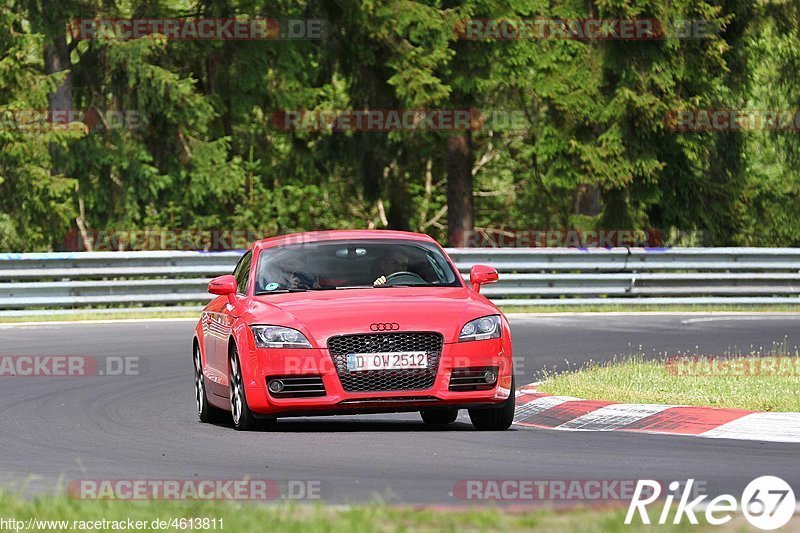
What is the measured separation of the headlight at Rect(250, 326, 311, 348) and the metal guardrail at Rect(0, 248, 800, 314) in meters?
14.6

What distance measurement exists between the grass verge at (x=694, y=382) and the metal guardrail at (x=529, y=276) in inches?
401

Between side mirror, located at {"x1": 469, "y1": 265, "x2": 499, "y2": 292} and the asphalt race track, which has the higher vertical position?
side mirror, located at {"x1": 469, "y1": 265, "x2": 499, "y2": 292}

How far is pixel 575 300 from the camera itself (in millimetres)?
28078

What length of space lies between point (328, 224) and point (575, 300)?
934 inches

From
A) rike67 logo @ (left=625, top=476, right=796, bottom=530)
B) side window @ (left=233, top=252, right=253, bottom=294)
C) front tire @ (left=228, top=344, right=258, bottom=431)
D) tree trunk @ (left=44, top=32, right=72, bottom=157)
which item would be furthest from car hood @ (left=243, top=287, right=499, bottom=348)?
tree trunk @ (left=44, top=32, right=72, bottom=157)

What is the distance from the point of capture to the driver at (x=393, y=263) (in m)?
12.9

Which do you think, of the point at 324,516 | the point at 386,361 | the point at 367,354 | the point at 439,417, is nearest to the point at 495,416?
the point at 439,417

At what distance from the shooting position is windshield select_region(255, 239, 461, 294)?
12.7 metres

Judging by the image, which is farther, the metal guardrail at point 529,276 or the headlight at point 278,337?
the metal guardrail at point 529,276

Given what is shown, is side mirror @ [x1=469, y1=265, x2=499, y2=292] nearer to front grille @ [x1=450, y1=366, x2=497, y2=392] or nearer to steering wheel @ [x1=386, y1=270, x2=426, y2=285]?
steering wheel @ [x1=386, y1=270, x2=426, y2=285]

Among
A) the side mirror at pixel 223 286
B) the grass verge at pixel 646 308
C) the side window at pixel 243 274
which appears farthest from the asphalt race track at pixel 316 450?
the grass verge at pixel 646 308

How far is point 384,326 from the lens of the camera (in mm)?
11445

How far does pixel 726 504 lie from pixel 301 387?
4.45 m

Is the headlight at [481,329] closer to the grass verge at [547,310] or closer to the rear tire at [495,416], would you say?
the rear tire at [495,416]
